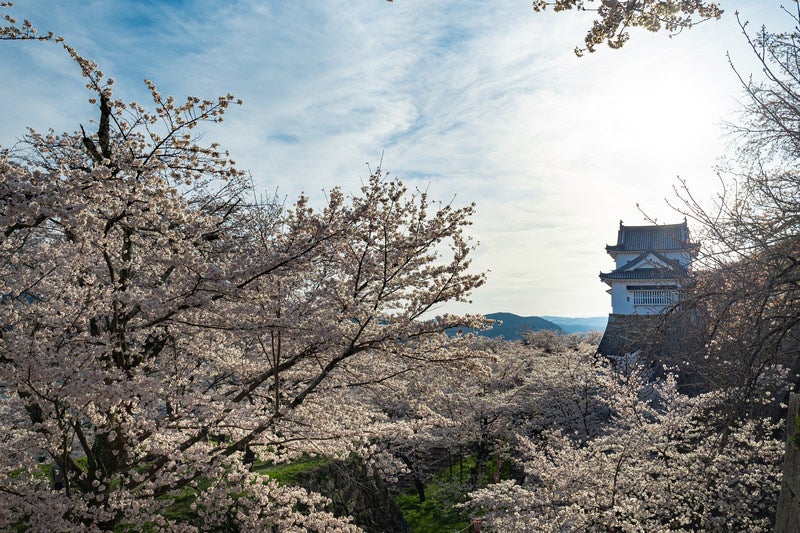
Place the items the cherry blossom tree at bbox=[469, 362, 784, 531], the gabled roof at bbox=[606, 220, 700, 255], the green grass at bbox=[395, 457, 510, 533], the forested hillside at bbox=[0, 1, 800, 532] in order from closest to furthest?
the forested hillside at bbox=[0, 1, 800, 532] < the cherry blossom tree at bbox=[469, 362, 784, 531] < the green grass at bbox=[395, 457, 510, 533] < the gabled roof at bbox=[606, 220, 700, 255]

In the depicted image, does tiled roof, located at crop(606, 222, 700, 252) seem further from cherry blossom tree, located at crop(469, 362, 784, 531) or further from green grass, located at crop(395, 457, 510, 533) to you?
cherry blossom tree, located at crop(469, 362, 784, 531)

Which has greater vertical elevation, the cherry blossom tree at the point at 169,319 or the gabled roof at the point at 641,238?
the gabled roof at the point at 641,238

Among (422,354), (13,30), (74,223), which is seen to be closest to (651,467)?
(422,354)

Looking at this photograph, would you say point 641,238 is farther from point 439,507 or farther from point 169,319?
point 169,319

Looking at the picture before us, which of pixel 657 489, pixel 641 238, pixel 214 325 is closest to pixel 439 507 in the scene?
pixel 657 489

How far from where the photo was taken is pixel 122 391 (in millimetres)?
5844

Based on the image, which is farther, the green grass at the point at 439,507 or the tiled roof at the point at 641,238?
the tiled roof at the point at 641,238

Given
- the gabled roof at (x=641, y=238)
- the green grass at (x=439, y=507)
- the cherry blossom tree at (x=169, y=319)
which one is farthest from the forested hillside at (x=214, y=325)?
the gabled roof at (x=641, y=238)

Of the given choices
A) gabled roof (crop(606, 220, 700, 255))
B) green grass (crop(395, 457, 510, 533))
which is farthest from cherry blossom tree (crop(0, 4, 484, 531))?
gabled roof (crop(606, 220, 700, 255))

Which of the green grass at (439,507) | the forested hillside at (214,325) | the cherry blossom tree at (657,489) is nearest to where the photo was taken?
the forested hillside at (214,325)

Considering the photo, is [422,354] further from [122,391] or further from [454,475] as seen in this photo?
[454,475]

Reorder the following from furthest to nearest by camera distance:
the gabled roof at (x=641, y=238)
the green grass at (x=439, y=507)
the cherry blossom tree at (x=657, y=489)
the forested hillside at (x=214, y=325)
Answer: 1. the gabled roof at (x=641, y=238)
2. the green grass at (x=439, y=507)
3. the cherry blossom tree at (x=657, y=489)
4. the forested hillside at (x=214, y=325)

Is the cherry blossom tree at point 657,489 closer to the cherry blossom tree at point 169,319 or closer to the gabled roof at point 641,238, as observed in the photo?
the cherry blossom tree at point 169,319

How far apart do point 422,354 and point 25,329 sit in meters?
4.88
